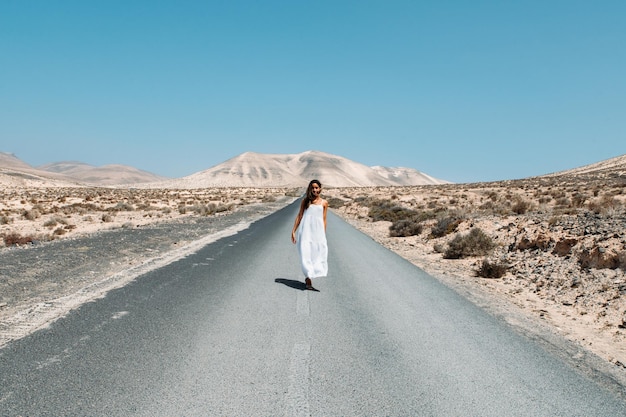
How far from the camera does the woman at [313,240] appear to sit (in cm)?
785

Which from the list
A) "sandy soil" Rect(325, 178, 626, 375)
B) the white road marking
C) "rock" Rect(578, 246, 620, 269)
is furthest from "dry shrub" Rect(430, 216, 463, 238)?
the white road marking

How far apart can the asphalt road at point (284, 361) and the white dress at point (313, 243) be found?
621 millimetres

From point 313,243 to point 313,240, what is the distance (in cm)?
6

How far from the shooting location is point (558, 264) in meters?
11.1

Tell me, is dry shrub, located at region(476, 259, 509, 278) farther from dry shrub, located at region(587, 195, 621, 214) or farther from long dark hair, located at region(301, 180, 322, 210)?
dry shrub, located at region(587, 195, 621, 214)

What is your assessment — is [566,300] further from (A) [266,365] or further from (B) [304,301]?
(A) [266,365]

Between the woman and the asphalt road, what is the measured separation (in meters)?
0.61

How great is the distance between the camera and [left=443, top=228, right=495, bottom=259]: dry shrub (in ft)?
45.9

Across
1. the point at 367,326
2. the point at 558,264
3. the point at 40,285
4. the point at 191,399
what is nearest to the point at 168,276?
the point at 40,285

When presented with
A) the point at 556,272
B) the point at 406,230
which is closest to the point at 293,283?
the point at 556,272

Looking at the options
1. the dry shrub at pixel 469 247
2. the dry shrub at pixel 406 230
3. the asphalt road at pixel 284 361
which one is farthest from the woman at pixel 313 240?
the dry shrub at pixel 406 230

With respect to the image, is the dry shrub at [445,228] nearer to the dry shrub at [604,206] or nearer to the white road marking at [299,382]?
the dry shrub at [604,206]

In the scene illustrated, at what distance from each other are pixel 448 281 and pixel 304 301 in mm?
4525

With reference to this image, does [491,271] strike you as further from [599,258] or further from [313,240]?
[313,240]
